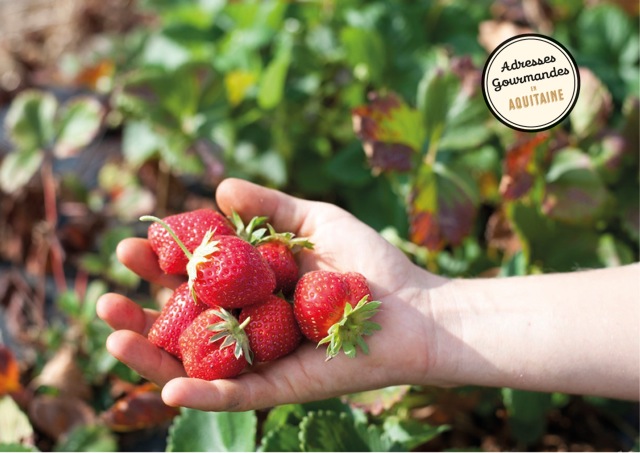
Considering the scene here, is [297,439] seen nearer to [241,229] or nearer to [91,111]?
[241,229]

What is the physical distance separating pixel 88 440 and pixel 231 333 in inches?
20.4

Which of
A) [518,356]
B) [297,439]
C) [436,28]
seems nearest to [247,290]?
[297,439]

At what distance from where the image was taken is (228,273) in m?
0.99

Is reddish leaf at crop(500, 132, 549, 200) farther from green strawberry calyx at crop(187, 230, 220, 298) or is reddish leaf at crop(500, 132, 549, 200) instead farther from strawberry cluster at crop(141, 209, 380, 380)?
green strawberry calyx at crop(187, 230, 220, 298)

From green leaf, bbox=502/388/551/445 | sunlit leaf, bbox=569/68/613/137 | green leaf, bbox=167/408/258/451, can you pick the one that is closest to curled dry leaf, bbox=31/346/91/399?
green leaf, bbox=167/408/258/451

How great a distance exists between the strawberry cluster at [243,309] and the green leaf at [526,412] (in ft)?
1.34

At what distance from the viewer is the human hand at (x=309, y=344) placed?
1026 millimetres

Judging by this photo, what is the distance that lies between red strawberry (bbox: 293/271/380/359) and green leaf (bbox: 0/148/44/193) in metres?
0.99

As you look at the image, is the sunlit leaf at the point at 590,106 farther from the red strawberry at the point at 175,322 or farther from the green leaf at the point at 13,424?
the green leaf at the point at 13,424

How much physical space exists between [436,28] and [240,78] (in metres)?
0.56

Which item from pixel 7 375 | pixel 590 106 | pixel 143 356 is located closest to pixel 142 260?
pixel 143 356

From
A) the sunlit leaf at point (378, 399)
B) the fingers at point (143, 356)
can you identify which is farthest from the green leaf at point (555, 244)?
the fingers at point (143, 356)

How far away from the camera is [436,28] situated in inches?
77.6

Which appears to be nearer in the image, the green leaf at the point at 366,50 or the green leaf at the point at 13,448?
the green leaf at the point at 13,448
